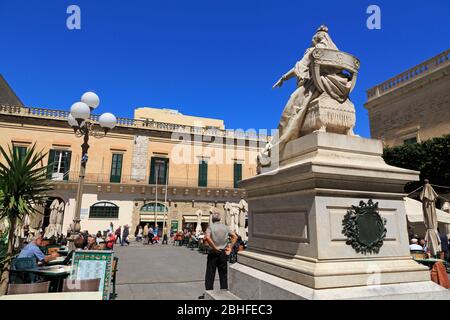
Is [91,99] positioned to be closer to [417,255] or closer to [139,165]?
[417,255]

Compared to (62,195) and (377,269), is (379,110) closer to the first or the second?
(377,269)

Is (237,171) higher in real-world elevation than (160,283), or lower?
higher

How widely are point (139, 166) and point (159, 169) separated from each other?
1910 millimetres

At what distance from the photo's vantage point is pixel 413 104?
1928 centimetres

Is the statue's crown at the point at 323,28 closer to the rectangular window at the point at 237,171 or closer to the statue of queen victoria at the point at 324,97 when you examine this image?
the statue of queen victoria at the point at 324,97

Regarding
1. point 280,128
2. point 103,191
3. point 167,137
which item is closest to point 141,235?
point 103,191

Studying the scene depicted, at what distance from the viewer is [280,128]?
3824 millimetres

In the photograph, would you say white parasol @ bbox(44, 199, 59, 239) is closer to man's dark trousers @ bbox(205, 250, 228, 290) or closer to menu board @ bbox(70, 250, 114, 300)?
menu board @ bbox(70, 250, 114, 300)

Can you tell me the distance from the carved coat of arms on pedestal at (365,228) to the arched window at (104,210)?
25.7 meters

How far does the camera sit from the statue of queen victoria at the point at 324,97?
10.4 feet

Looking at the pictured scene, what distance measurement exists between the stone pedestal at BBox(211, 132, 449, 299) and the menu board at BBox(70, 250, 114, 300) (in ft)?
8.23

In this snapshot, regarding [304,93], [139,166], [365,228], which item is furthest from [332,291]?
[139,166]

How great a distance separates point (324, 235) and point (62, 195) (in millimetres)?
26484
